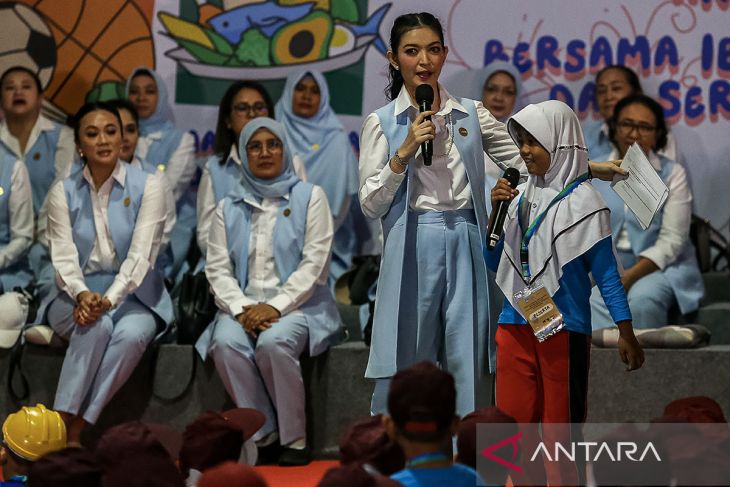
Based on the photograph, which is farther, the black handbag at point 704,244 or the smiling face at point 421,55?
the black handbag at point 704,244

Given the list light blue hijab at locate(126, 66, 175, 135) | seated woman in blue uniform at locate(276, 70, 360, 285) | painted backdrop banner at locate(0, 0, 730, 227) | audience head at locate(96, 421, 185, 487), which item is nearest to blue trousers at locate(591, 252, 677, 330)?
painted backdrop banner at locate(0, 0, 730, 227)

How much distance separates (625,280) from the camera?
19.2ft

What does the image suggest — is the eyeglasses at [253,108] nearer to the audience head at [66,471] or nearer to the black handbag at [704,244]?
the black handbag at [704,244]

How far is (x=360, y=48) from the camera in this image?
23.0 ft

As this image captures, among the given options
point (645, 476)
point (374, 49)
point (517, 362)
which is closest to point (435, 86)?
point (517, 362)

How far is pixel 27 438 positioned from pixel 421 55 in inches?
70.0

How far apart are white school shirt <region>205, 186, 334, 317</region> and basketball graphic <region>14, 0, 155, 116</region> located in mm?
1685

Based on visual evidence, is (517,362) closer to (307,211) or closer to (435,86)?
(435,86)

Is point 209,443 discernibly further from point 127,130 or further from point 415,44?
point 127,130

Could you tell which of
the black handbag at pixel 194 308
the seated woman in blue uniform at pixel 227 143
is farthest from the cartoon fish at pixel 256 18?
the black handbag at pixel 194 308

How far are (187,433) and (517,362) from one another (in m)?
0.99

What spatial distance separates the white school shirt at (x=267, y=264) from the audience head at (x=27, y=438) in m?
1.42

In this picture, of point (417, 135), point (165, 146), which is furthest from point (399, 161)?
point (165, 146)

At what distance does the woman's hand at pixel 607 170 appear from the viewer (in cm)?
393
